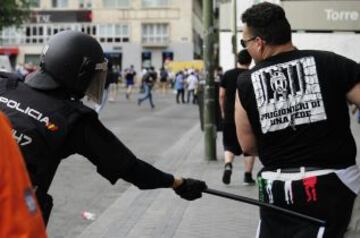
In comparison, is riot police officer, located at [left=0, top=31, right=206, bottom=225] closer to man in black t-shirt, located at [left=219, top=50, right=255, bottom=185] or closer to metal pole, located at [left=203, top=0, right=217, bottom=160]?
man in black t-shirt, located at [left=219, top=50, right=255, bottom=185]

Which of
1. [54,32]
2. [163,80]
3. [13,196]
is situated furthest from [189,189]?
[54,32]

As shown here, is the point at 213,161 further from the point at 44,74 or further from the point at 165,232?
the point at 44,74

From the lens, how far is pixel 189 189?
11.0ft

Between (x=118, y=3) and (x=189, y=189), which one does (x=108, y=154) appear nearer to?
(x=189, y=189)

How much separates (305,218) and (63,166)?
873 centimetres

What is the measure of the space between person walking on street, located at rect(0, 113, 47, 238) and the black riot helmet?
1.24 m

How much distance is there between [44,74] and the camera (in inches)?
118

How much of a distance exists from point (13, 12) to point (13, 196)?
4093cm

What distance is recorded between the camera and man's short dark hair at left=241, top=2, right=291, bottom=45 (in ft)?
11.1

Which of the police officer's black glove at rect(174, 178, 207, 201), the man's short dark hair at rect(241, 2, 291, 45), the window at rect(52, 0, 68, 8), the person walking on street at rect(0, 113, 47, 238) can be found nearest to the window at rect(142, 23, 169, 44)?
the window at rect(52, 0, 68, 8)

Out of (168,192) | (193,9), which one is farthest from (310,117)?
(193,9)

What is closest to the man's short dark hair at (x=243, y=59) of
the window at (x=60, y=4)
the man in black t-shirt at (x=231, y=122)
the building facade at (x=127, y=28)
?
the man in black t-shirt at (x=231, y=122)

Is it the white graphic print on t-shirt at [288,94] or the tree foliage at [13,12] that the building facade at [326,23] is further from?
the tree foliage at [13,12]

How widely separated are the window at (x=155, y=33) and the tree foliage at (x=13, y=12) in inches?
1371
